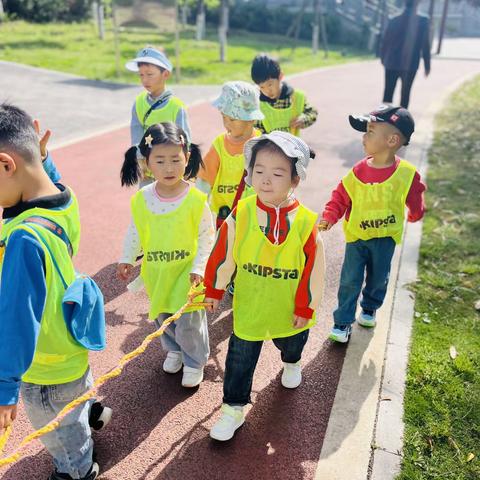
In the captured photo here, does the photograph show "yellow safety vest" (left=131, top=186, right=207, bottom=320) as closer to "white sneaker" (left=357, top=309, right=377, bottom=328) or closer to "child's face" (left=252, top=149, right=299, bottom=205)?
"child's face" (left=252, top=149, right=299, bottom=205)

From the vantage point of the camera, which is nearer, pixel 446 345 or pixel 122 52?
pixel 446 345

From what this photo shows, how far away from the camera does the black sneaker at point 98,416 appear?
9.27ft

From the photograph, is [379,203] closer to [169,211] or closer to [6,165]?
[169,211]

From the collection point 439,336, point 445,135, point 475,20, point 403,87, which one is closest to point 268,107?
point 439,336

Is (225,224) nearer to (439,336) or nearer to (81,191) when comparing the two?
(439,336)

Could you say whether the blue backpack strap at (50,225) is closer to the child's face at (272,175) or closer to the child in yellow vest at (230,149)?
the child's face at (272,175)

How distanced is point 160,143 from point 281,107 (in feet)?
7.25

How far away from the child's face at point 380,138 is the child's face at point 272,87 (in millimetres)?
1483

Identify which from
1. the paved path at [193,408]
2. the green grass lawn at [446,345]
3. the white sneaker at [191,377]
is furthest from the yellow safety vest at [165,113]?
the green grass lawn at [446,345]

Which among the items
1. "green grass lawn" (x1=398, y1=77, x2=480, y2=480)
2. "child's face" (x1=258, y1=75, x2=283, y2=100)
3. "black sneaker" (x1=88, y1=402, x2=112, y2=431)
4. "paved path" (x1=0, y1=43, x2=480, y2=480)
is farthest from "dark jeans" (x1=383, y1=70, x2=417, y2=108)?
"black sneaker" (x1=88, y1=402, x2=112, y2=431)

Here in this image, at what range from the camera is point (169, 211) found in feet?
9.68

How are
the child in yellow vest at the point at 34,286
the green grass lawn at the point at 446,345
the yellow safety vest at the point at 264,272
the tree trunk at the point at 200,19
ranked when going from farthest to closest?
the tree trunk at the point at 200,19, the green grass lawn at the point at 446,345, the yellow safety vest at the point at 264,272, the child in yellow vest at the point at 34,286

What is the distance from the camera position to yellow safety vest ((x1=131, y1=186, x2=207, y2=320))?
2943 millimetres

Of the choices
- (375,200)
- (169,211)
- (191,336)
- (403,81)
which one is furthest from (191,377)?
(403,81)
